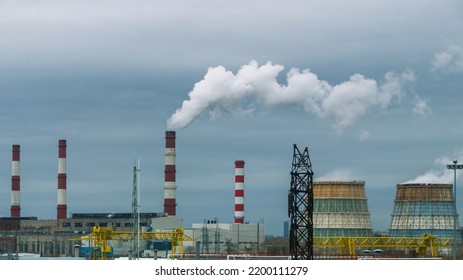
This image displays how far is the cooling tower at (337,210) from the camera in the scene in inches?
4427

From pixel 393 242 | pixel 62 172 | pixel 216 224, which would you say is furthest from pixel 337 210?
pixel 62 172

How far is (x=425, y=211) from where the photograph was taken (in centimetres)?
10988

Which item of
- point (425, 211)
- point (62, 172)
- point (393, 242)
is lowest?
point (393, 242)

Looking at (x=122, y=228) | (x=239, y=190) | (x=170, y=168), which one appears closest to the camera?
(x=170, y=168)

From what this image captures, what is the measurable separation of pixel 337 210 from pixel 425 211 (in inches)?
399

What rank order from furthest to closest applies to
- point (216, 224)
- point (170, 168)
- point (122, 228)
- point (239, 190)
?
point (122, 228) < point (216, 224) < point (239, 190) < point (170, 168)

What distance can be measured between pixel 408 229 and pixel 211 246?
2738cm

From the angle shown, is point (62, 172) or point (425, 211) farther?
point (62, 172)

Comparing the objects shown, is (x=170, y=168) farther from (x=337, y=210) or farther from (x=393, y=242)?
(x=393, y=242)
